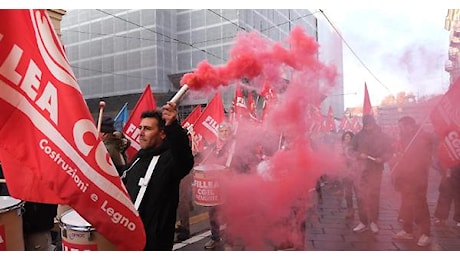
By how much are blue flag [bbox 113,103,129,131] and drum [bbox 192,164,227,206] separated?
34.0 inches

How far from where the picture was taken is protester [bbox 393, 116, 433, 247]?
2662mm

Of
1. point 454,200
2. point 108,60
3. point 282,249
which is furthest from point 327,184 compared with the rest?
point 108,60

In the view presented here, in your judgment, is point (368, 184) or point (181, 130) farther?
point (368, 184)

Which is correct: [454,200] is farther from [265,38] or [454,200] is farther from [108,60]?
[108,60]

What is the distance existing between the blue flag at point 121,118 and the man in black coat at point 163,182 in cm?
157

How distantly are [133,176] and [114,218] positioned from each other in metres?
0.51

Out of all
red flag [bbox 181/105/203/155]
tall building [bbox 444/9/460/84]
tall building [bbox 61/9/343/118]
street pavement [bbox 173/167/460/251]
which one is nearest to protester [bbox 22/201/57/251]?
tall building [bbox 61/9/343/118]

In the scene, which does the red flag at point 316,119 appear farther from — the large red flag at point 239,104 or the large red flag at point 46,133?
the large red flag at point 46,133

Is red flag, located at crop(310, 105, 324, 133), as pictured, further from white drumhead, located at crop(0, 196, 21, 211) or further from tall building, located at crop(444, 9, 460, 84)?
white drumhead, located at crop(0, 196, 21, 211)

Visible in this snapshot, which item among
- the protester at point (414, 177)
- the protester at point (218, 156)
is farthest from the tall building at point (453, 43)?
the protester at point (218, 156)

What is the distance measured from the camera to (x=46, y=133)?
4.60 ft

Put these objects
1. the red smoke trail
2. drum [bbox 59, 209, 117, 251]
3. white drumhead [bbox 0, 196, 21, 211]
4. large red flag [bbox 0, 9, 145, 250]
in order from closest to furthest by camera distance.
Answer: large red flag [bbox 0, 9, 145, 250], drum [bbox 59, 209, 117, 251], white drumhead [bbox 0, 196, 21, 211], the red smoke trail

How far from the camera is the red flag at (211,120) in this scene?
146 inches

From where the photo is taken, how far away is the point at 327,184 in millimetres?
3070
